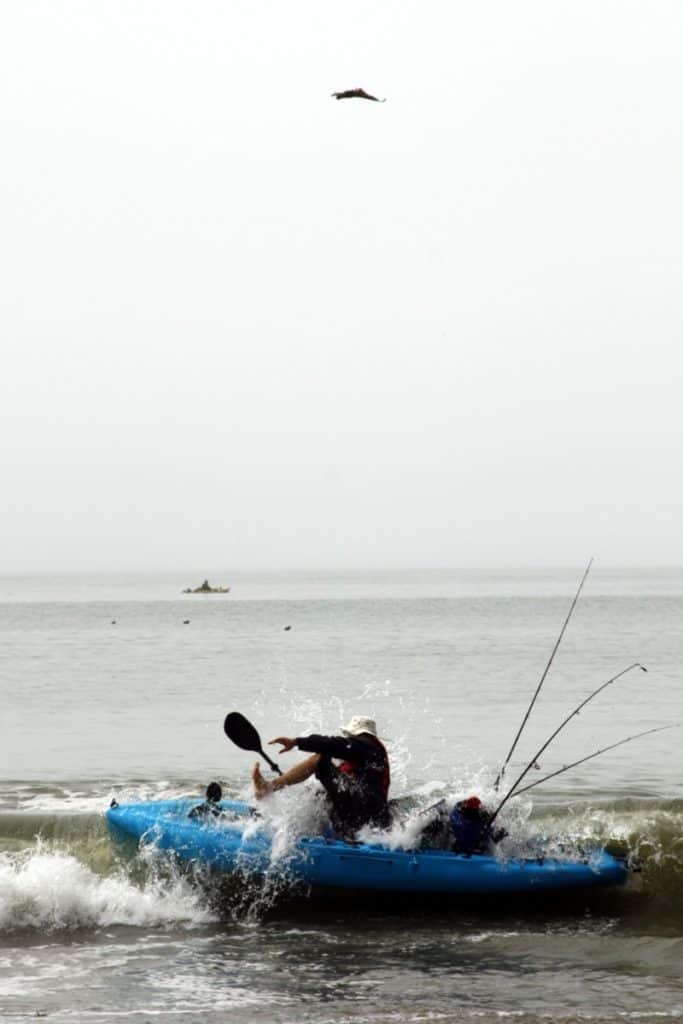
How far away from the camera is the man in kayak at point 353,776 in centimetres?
997

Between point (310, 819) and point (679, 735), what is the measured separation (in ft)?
41.3

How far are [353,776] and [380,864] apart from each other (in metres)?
0.68

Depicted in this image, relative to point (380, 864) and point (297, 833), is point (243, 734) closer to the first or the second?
point (297, 833)

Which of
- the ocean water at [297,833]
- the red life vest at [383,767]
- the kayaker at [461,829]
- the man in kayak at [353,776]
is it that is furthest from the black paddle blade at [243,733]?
the kayaker at [461,829]

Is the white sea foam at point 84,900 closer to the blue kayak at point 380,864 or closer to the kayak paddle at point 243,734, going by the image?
the blue kayak at point 380,864

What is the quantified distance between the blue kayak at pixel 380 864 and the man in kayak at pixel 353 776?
217 millimetres

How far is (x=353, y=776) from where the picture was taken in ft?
33.1

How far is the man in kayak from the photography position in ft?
32.7

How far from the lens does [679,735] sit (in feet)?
70.5

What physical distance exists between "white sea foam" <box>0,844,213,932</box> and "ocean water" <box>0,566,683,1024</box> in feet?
0.06

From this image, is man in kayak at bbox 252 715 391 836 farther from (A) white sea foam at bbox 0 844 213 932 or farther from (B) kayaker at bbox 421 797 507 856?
Result: (A) white sea foam at bbox 0 844 213 932

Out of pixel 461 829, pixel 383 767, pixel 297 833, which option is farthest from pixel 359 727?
pixel 461 829

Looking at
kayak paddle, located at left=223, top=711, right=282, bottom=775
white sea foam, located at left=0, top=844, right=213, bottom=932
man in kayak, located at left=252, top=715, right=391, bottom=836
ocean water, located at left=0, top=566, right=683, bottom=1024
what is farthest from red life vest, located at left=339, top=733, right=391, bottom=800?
white sea foam, located at left=0, top=844, right=213, bottom=932

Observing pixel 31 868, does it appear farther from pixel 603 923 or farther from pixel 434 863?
pixel 603 923
